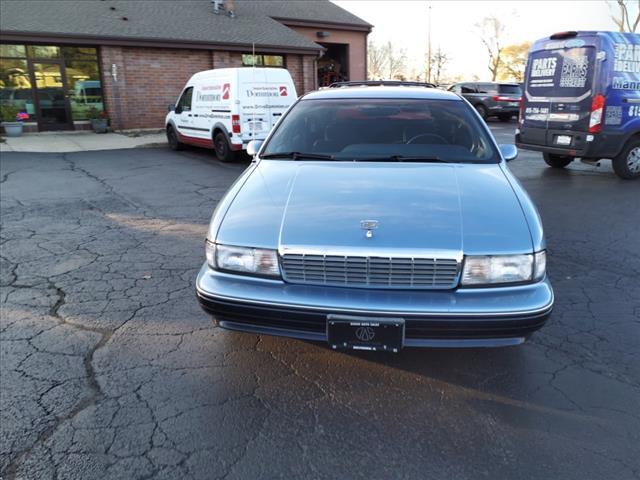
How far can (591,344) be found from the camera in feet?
11.0

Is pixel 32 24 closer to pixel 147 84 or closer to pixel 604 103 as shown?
pixel 147 84

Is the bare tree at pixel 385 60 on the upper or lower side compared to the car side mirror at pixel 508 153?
upper

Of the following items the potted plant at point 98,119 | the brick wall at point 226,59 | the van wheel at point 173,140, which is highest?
the brick wall at point 226,59

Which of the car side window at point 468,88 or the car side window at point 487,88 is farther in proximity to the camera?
the car side window at point 468,88

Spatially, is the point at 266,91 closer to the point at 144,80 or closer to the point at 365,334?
the point at 144,80

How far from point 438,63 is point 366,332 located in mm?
59094

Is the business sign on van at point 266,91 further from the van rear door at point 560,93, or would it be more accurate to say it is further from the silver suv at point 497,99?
the silver suv at point 497,99

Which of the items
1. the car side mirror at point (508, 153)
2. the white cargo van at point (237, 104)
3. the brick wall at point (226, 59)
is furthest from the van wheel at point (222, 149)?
the brick wall at point (226, 59)

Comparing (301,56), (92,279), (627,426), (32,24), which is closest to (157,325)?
(92,279)

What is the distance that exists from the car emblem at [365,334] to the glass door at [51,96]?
57.2 feet

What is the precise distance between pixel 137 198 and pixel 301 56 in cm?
1503

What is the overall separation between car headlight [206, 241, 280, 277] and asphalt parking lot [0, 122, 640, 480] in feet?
2.26

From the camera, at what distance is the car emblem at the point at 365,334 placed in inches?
98.7

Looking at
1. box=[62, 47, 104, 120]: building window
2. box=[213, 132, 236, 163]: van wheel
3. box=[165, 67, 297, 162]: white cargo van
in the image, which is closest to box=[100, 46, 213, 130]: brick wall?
box=[62, 47, 104, 120]: building window
